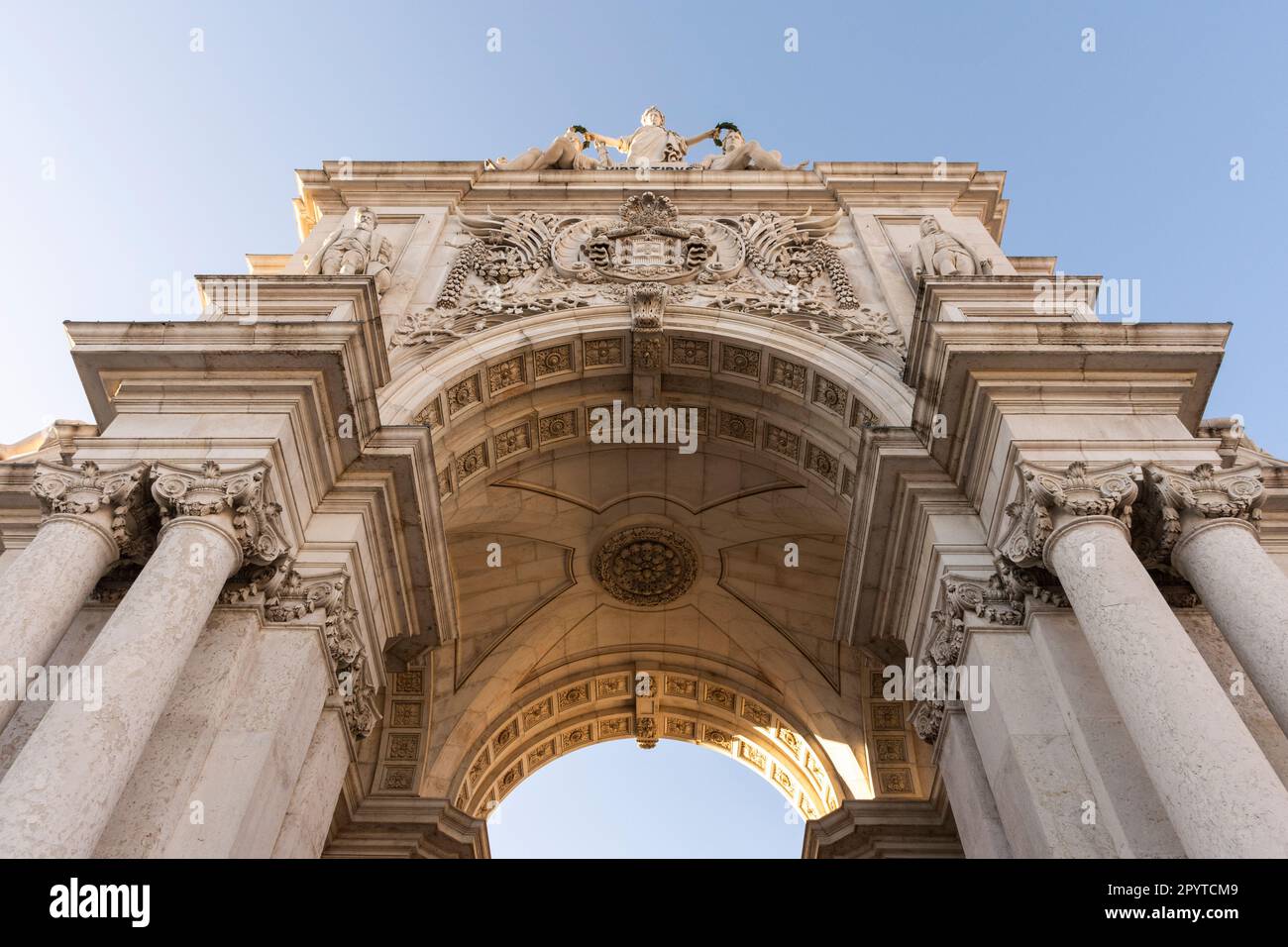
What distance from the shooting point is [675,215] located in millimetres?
16906

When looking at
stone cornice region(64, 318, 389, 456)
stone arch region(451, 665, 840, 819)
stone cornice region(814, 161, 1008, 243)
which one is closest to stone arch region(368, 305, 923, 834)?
stone arch region(451, 665, 840, 819)

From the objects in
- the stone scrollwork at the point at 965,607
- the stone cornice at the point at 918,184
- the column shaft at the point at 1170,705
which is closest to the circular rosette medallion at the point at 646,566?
the stone cornice at the point at 918,184

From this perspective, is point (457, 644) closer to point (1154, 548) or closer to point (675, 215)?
point (675, 215)

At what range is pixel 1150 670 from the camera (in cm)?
762

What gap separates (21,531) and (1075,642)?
10891 millimetres

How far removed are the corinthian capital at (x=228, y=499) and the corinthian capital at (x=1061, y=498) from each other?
709 centimetres

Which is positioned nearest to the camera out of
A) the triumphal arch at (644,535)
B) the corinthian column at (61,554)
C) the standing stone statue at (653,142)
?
the corinthian column at (61,554)

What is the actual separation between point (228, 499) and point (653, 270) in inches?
325

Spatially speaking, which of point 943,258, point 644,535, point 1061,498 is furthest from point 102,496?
point 943,258

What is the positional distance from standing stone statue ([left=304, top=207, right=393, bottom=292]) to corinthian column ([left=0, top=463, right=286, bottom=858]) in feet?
16.5

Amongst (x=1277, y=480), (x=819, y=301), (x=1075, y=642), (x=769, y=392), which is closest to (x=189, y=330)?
(x=769, y=392)

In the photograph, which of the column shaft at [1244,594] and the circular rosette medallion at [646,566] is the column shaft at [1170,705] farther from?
the circular rosette medallion at [646,566]

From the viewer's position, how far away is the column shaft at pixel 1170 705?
6.54 meters
